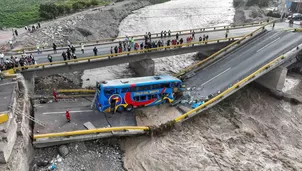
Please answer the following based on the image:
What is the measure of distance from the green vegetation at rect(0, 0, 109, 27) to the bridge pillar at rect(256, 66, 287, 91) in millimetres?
48855

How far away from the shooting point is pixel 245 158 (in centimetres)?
2247

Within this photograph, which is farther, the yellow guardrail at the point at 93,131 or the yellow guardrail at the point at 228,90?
the yellow guardrail at the point at 228,90

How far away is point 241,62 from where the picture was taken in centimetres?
3222

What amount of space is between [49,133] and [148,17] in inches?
2303

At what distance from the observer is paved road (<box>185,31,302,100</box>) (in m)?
29.4

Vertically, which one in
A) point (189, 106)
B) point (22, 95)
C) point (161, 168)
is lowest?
point (161, 168)

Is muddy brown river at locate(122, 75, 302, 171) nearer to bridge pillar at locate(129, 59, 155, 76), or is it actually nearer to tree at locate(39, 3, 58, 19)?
bridge pillar at locate(129, 59, 155, 76)

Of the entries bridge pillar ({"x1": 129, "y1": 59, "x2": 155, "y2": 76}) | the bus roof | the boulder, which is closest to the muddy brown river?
the boulder

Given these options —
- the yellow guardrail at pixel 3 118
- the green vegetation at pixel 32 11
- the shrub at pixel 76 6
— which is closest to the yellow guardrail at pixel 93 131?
the yellow guardrail at pixel 3 118

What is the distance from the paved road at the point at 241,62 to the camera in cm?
2939

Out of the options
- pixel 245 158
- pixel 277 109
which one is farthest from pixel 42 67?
pixel 277 109

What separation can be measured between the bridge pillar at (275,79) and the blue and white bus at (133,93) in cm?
1238

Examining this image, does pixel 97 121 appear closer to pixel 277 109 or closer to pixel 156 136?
pixel 156 136

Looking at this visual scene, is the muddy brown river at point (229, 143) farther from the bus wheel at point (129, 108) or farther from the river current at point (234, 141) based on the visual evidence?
the bus wheel at point (129, 108)
